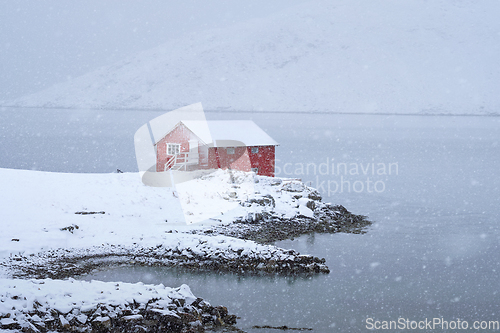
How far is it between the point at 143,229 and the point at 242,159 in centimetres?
1427

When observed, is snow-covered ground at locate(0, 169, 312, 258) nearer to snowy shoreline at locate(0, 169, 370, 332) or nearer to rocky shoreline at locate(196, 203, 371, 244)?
snowy shoreline at locate(0, 169, 370, 332)

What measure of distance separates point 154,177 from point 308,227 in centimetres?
1131

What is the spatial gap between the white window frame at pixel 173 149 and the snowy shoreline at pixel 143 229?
4120 mm

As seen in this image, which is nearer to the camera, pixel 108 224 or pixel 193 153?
pixel 108 224

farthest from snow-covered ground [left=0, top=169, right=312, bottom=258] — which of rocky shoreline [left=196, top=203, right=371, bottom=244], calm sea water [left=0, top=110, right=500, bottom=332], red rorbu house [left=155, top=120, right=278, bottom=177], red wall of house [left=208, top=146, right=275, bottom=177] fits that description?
calm sea water [left=0, top=110, right=500, bottom=332]

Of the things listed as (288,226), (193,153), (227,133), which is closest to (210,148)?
(193,153)

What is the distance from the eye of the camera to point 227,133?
36.2 m

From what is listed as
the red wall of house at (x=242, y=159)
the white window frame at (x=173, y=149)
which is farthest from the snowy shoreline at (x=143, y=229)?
the white window frame at (x=173, y=149)

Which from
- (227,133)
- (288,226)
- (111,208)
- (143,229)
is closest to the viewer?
(143,229)

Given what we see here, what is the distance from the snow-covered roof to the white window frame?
169 cm

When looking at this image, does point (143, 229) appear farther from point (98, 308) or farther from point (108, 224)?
point (98, 308)

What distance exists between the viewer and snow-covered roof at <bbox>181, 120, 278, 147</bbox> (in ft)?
115

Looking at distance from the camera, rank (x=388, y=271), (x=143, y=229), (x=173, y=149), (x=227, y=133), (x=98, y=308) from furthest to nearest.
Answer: (x=227, y=133), (x=173, y=149), (x=143, y=229), (x=388, y=271), (x=98, y=308)

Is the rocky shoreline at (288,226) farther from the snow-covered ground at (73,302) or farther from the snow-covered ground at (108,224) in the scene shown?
the snow-covered ground at (73,302)
